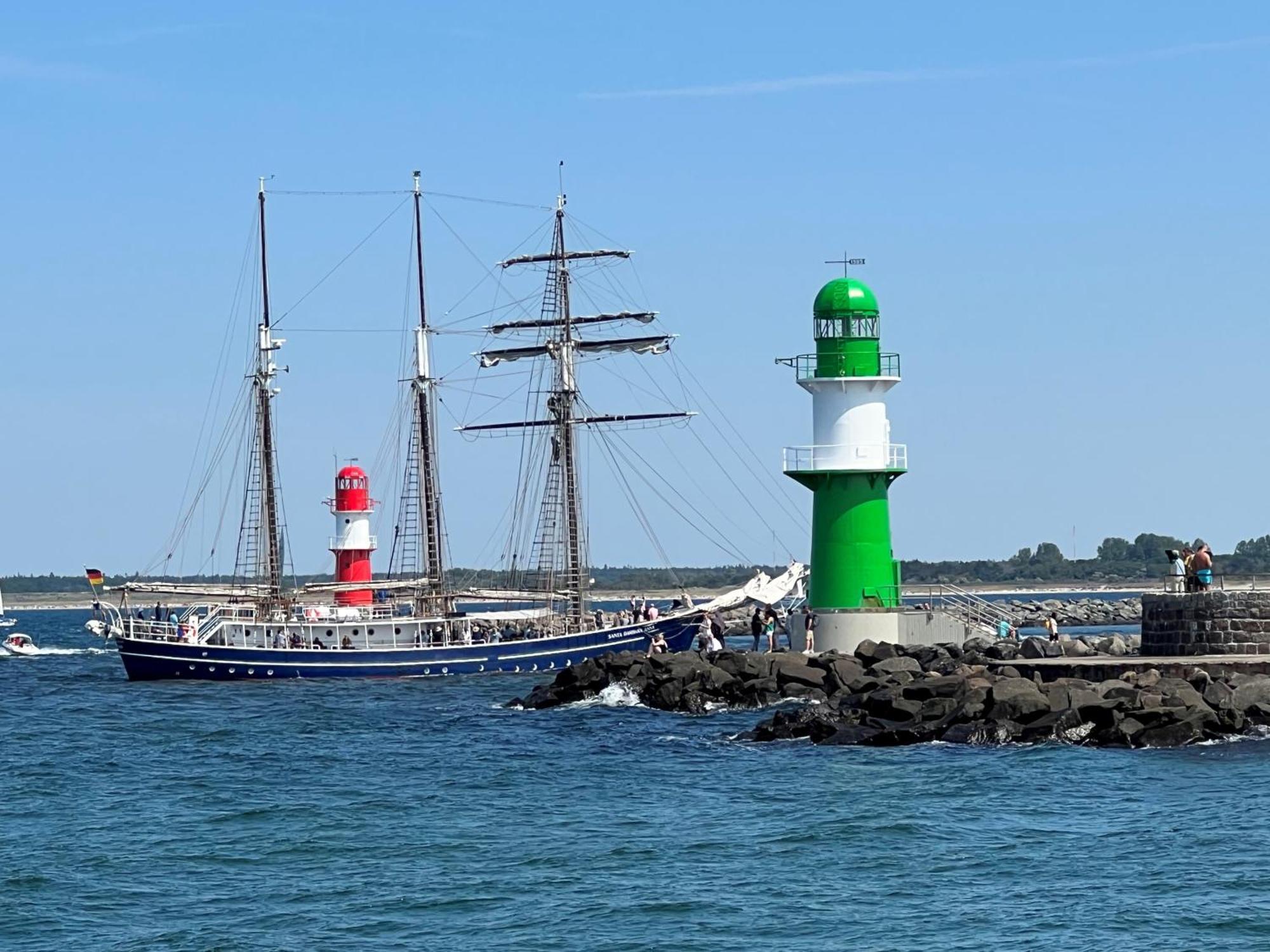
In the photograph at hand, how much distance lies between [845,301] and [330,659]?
2010cm

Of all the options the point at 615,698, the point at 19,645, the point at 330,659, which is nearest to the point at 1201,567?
the point at 615,698

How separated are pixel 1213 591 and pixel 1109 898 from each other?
1462 centimetres

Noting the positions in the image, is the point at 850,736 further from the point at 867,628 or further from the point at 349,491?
the point at 349,491

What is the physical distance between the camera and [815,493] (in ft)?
133

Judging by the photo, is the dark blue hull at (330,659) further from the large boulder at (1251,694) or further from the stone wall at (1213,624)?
the large boulder at (1251,694)

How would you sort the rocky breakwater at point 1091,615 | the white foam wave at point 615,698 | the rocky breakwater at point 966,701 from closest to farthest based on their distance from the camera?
the rocky breakwater at point 966,701, the white foam wave at point 615,698, the rocky breakwater at point 1091,615

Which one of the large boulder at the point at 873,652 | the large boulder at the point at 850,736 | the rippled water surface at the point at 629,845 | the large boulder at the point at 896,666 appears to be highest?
the large boulder at the point at 873,652

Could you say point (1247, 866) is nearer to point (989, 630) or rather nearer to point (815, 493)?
point (815, 493)

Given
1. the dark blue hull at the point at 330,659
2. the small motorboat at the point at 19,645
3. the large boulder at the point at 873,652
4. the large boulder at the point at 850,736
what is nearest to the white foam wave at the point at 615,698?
the large boulder at the point at 873,652

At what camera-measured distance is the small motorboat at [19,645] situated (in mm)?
77438

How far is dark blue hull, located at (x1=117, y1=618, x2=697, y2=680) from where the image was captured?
53125 millimetres

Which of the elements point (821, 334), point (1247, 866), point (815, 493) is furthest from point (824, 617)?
point (1247, 866)

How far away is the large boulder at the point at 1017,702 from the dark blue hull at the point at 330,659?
2429 cm

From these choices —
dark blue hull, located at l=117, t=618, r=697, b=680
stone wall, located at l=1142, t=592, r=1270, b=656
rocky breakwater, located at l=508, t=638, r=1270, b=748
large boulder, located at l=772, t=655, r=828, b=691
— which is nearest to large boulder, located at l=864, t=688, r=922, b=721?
rocky breakwater, located at l=508, t=638, r=1270, b=748
